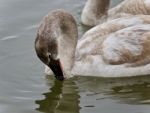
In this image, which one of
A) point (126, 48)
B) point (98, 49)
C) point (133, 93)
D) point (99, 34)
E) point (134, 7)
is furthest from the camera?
point (134, 7)

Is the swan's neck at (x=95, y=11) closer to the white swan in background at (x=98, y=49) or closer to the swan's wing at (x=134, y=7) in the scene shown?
the swan's wing at (x=134, y=7)

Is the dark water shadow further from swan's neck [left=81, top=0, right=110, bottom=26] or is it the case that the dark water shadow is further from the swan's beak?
swan's neck [left=81, top=0, right=110, bottom=26]

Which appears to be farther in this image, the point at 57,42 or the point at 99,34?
the point at 99,34

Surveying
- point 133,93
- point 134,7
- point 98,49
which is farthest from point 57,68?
point 134,7

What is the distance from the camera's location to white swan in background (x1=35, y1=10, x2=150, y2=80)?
377 inches

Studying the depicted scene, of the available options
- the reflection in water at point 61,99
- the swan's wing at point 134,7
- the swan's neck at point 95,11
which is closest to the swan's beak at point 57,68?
the reflection in water at point 61,99

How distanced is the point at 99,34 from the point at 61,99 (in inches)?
47.7

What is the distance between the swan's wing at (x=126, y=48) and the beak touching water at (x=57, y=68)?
2.13 feet

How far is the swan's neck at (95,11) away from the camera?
12.0 meters

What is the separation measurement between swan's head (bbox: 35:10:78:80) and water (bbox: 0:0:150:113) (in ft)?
0.89

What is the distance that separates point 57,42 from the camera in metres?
9.59

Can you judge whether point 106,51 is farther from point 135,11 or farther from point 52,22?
point 135,11

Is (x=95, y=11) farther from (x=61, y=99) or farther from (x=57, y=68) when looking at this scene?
(x=61, y=99)

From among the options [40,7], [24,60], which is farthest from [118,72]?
[40,7]
